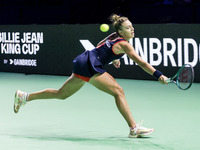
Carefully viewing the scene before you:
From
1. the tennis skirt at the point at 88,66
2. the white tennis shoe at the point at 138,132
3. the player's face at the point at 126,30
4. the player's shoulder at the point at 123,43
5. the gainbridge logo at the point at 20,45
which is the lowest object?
the white tennis shoe at the point at 138,132

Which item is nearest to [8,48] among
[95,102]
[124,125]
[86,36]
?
[86,36]

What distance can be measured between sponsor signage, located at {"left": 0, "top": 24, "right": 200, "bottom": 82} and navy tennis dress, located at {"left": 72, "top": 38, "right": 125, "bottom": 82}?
16.4 ft

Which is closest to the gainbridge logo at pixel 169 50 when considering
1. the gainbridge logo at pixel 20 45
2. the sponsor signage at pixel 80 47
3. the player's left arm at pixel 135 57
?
the sponsor signage at pixel 80 47

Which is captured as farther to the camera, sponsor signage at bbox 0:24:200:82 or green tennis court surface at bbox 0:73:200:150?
sponsor signage at bbox 0:24:200:82

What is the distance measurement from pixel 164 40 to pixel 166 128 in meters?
5.04

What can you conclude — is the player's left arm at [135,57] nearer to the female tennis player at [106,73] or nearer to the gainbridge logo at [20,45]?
the female tennis player at [106,73]

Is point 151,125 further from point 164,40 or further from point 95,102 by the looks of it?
point 164,40

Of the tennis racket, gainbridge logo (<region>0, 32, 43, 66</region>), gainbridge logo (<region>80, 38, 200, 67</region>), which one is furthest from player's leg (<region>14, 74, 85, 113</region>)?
gainbridge logo (<region>0, 32, 43, 66</region>)

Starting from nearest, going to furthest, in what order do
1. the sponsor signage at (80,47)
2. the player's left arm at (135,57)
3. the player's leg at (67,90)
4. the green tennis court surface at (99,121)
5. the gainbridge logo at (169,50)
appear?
the green tennis court surface at (99,121)
the player's left arm at (135,57)
the player's leg at (67,90)
the gainbridge logo at (169,50)
the sponsor signage at (80,47)

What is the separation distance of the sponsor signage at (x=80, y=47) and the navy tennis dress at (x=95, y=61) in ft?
16.4

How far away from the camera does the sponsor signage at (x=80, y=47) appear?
11.1m

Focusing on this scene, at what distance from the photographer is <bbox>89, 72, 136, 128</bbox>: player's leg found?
6008 millimetres

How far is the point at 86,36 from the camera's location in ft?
41.5

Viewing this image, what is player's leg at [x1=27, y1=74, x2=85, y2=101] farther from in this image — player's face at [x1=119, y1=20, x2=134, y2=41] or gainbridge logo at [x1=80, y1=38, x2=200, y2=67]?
gainbridge logo at [x1=80, y1=38, x2=200, y2=67]
